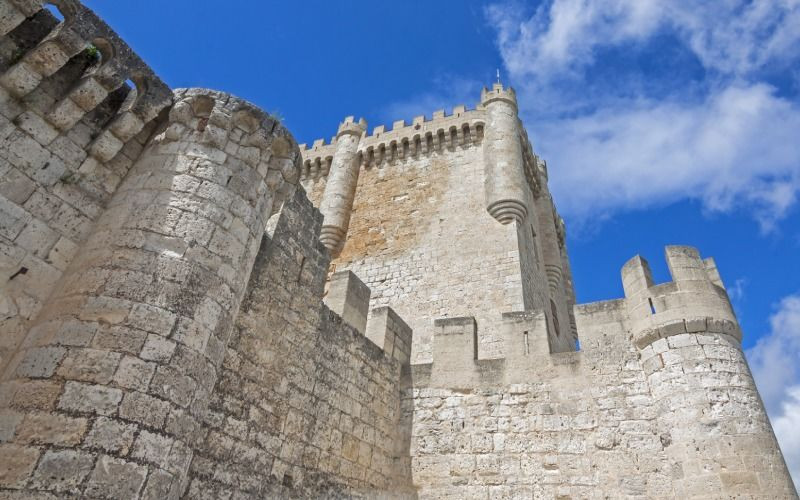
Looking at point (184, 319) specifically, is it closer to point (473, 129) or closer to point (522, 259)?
point (522, 259)

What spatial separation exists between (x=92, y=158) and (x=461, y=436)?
4.55 meters

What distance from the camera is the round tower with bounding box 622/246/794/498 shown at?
4.34 metres

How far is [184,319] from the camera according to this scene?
3.26 metres

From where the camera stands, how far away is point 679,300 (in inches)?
209

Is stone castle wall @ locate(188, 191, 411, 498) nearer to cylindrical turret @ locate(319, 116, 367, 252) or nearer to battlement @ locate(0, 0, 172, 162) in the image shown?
battlement @ locate(0, 0, 172, 162)

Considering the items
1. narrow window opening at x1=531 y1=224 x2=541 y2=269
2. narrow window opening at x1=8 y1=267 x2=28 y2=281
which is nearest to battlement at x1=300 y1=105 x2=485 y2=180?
narrow window opening at x1=531 y1=224 x2=541 y2=269

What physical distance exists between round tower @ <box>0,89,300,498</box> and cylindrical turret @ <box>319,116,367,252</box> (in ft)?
27.7

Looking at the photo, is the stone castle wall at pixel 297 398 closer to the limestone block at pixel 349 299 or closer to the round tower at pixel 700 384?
the limestone block at pixel 349 299

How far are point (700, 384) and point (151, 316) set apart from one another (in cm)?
477

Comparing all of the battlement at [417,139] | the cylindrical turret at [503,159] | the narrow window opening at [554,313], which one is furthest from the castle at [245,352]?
the battlement at [417,139]

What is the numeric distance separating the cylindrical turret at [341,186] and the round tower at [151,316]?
27.7ft

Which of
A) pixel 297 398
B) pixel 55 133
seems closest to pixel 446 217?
pixel 297 398

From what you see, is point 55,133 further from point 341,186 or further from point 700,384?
point 341,186

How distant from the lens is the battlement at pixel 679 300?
515 centimetres
